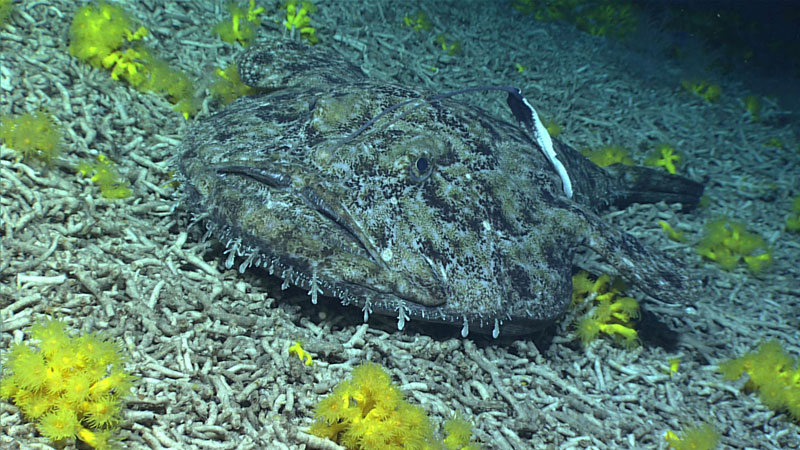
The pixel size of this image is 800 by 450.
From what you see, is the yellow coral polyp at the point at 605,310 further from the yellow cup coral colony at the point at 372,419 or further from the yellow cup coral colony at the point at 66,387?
the yellow cup coral colony at the point at 66,387

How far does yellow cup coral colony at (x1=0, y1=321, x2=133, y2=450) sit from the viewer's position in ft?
7.07

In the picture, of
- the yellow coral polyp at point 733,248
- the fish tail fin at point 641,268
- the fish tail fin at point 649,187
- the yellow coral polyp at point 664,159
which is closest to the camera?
the fish tail fin at point 641,268

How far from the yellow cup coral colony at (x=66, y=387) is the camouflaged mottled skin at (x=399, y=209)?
2.94ft

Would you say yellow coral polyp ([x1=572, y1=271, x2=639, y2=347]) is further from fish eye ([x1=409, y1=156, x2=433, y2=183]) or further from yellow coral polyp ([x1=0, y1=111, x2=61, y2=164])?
yellow coral polyp ([x1=0, y1=111, x2=61, y2=164])

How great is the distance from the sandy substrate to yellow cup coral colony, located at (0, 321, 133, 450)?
3.2 inches

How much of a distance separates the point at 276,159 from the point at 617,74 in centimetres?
650

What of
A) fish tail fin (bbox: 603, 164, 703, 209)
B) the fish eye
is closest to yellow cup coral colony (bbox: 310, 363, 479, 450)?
the fish eye

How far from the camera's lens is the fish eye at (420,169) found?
330 cm

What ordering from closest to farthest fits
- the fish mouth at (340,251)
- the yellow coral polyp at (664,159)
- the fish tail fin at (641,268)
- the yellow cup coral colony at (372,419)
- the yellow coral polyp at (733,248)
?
1. the yellow cup coral colony at (372,419)
2. the fish mouth at (340,251)
3. the fish tail fin at (641,268)
4. the yellow coral polyp at (733,248)
5. the yellow coral polyp at (664,159)

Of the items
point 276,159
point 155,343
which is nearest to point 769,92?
point 276,159

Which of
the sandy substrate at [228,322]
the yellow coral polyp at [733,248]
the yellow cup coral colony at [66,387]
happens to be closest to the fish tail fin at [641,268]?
the sandy substrate at [228,322]

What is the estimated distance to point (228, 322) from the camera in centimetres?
307

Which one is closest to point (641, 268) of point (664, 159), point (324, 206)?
point (324, 206)

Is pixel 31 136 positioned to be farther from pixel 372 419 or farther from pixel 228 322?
pixel 372 419
